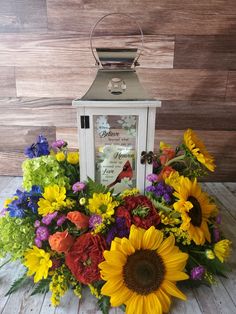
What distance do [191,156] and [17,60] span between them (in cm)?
88

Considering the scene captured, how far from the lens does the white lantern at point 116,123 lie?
2.30 ft

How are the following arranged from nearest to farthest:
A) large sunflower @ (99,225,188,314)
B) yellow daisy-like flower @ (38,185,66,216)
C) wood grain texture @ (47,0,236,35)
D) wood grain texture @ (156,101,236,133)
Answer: large sunflower @ (99,225,188,314) < yellow daisy-like flower @ (38,185,66,216) < wood grain texture @ (47,0,236,35) < wood grain texture @ (156,101,236,133)

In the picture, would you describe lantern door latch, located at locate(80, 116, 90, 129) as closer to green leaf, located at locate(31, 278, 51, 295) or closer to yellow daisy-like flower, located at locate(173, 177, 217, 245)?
yellow daisy-like flower, located at locate(173, 177, 217, 245)

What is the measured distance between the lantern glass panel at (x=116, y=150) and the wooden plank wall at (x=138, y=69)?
58 centimetres

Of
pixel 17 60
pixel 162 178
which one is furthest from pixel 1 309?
pixel 17 60

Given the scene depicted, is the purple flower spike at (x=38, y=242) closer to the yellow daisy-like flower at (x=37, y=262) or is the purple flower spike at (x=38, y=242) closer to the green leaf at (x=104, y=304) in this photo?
the yellow daisy-like flower at (x=37, y=262)

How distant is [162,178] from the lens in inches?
31.1

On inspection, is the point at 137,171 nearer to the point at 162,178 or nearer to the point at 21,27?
the point at 162,178

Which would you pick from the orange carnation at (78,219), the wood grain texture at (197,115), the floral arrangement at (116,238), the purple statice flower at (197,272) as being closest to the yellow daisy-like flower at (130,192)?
the floral arrangement at (116,238)

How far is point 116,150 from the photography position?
0.75 meters

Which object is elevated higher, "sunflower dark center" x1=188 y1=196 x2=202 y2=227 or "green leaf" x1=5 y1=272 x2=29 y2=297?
"sunflower dark center" x1=188 y1=196 x2=202 y2=227

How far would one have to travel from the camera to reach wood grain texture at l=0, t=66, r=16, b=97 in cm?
126

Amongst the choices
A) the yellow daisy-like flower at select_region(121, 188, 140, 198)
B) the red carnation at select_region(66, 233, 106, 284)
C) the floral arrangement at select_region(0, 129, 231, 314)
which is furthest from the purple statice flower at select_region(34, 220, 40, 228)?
the yellow daisy-like flower at select_region(121, 188, 140, 198)

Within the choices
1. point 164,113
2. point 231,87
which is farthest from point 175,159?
point 231,87
